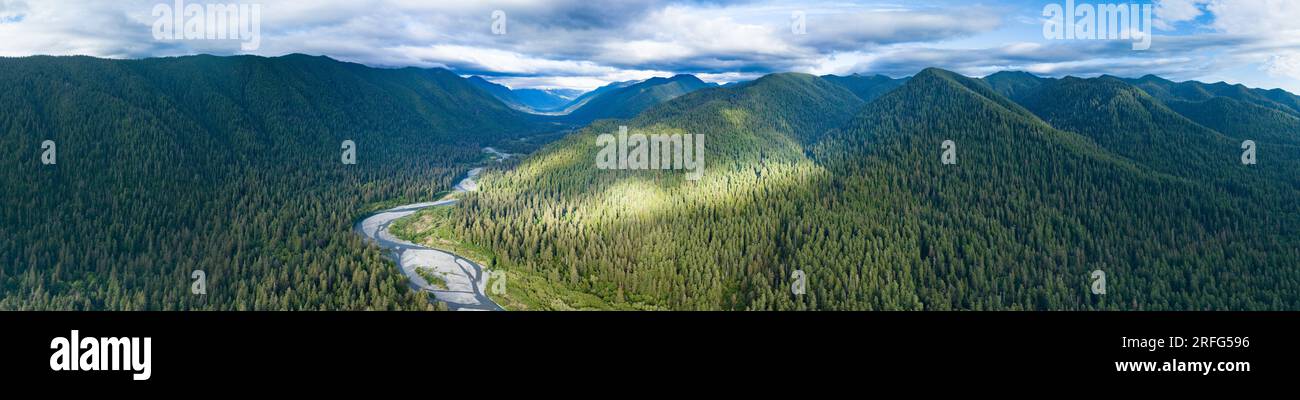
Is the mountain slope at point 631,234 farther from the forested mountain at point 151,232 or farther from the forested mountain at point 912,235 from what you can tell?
the forested mountain at point 151,232

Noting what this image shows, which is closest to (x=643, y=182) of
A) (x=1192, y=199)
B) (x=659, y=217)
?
(x=659, y=217)

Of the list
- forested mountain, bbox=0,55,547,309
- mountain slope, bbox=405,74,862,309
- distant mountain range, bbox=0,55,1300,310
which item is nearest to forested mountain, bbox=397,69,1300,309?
mountain slope, bbox=405,74,862,309

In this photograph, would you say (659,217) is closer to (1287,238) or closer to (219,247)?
(219,247)

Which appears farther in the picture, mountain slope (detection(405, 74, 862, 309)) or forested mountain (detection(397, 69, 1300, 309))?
forested mountain (detection(397, 69, 1300, 309))

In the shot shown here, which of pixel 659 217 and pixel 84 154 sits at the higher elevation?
pixel 84 154

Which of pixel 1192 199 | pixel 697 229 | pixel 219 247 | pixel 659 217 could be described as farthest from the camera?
pixel 1192 199

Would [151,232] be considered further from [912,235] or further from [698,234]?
[912,235]

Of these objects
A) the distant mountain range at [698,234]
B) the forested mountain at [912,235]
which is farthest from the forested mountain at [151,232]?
the forested mountain at [912,235]

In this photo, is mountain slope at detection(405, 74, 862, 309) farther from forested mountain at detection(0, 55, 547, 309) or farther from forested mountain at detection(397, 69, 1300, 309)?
forested mountain at detection(0, 55, 547, 309)
